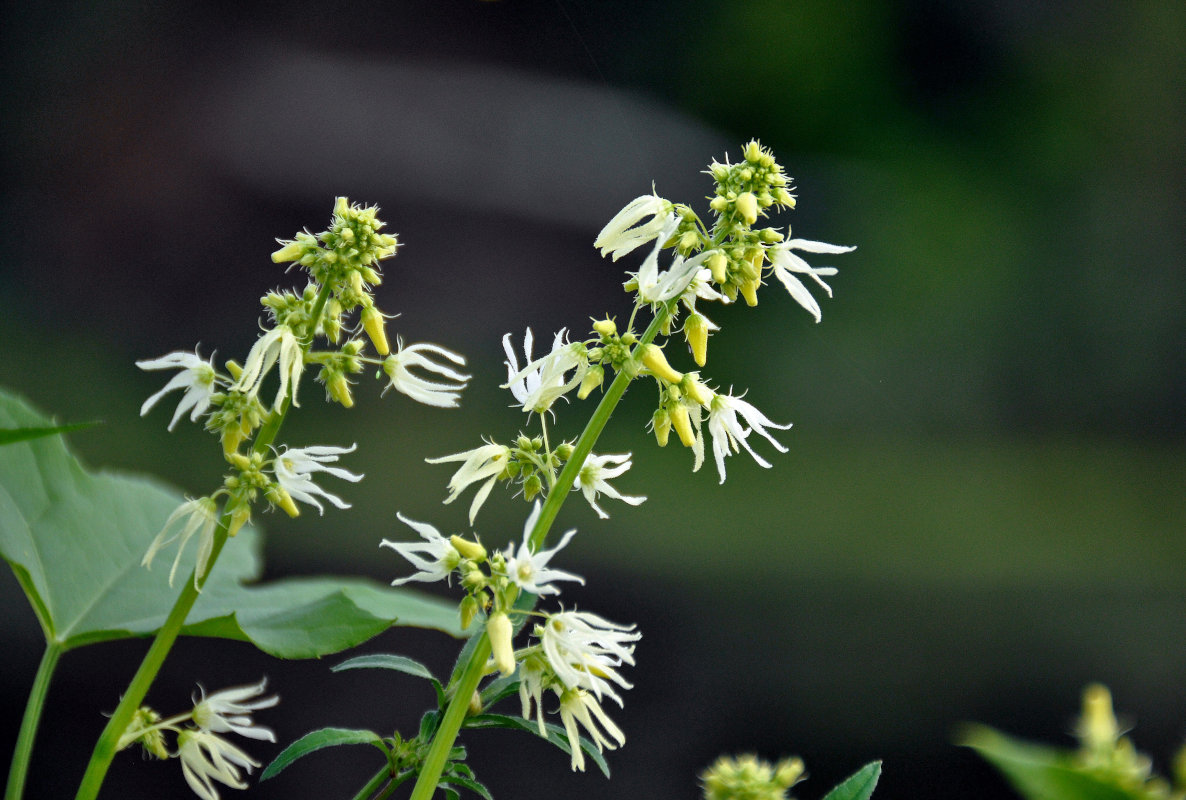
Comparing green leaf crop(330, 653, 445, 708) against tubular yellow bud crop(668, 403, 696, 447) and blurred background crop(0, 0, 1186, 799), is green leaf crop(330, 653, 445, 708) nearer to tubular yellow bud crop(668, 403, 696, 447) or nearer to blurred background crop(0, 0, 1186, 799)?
tubular yellow bud crop(668, 403, 696, 447)

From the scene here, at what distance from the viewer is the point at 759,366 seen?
2740 mm

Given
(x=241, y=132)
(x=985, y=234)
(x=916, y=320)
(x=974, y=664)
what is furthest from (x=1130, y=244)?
(x=241, y=132)

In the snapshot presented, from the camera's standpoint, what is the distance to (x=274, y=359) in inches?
12.1

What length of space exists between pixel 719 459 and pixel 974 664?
6.83ft

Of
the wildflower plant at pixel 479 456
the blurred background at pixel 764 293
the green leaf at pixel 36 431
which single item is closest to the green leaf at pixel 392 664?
the wildflower plant at pixel 479 456

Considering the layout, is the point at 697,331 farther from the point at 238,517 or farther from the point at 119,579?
the point at 119,579

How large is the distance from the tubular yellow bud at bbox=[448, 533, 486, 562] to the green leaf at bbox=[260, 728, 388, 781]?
0.20 feet

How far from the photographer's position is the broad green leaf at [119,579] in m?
0.36

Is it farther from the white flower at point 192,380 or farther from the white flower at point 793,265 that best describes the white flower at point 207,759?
the white flower at point 793,265

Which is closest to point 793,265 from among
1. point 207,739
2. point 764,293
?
point 207,739

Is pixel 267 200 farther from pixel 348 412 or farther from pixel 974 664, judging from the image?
pixel 974 664

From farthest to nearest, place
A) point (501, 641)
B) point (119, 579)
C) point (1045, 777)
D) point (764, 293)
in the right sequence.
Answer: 1. point (764, 293)
2. point (119, 579)
3. point (501, 641)
4. point (1045, 777)

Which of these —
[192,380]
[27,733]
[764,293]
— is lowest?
[27,733]

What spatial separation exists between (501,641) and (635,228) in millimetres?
134
